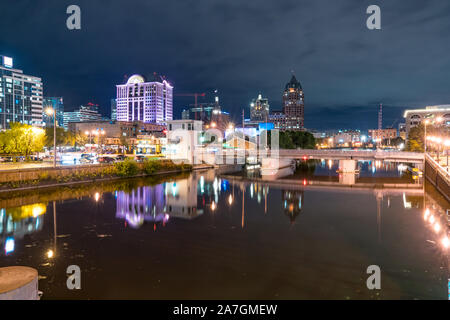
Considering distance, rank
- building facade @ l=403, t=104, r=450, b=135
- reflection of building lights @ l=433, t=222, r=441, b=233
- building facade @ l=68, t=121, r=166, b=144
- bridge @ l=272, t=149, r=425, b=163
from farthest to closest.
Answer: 1. building facade @ l=403, t=104, r=450, b=135
2. building facade @ l=68, t=121, r=166, b=144
3. bridge @ l=272, t=149, r=425, b=163
4. reflection of building lights @ l=433, t=222, r=441, b=233

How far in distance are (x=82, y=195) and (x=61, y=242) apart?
55.6 feet

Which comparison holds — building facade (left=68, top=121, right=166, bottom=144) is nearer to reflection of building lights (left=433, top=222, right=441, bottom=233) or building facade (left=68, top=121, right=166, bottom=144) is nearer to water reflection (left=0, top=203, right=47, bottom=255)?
water reflection (left=0, top=203, right=47, bottom=255)

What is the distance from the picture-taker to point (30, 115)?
16112cm

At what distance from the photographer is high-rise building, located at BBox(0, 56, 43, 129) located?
147500mm

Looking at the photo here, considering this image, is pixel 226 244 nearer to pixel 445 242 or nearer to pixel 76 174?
pixel 445 242

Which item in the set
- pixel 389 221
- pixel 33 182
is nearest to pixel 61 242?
pixel 33 182

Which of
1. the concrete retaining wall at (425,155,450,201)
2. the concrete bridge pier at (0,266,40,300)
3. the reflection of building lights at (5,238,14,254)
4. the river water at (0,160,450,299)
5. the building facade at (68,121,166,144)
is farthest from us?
the building facade at (68,121,166,144)

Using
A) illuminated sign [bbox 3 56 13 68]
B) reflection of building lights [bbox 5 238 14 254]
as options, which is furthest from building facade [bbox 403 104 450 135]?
illuminated sign [bbox 3 56 13 68]

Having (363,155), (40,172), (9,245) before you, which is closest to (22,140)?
(40,172)

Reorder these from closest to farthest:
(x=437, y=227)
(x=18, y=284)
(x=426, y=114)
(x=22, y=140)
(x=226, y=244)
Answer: (x=18, y=284) → (x=226, y=244) → (x=437, y=227) → (x=22, y=140) → (x=426, y=114)

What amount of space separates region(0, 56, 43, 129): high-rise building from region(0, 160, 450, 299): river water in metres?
144

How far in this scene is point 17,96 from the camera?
15475 centimetres

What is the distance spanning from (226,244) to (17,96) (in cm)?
17326

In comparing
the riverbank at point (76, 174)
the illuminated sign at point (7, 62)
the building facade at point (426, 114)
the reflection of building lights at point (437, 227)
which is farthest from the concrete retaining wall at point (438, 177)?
the illuminated sign at point (7, 62)
